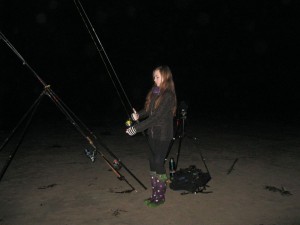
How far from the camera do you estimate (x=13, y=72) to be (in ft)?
43.5

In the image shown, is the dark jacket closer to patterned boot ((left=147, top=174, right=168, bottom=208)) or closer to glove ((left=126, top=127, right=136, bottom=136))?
glove ((left=126, top=127, right=136, bottom=136))

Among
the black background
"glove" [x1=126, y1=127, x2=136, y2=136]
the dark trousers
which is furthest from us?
the black background

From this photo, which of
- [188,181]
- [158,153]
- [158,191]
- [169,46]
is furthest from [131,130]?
[169,46]

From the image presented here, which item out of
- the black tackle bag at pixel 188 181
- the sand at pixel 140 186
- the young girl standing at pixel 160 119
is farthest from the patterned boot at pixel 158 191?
the black tackle bag at pixel 188 181

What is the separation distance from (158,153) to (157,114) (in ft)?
1.99

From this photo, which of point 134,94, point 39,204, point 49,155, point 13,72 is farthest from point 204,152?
point 134,94

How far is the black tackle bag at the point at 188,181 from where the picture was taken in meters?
5.59

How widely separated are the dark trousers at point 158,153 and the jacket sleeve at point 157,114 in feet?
0.99

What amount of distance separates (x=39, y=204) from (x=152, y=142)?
6.96 ft

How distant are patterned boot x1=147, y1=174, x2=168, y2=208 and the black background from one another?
2368 centimetres

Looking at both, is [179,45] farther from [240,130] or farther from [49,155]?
[49,155]

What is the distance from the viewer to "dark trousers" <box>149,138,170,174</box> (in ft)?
15.8

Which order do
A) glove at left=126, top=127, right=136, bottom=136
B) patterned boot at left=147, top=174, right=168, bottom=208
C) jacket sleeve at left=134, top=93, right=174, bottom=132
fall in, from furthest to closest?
patterned boot at left=147, top=174, right=168, bottom=208 → jacket sleeve at left=134, top=93, right=174, bottom=132 → glove at left=126, top=127, right=136, bottom=136

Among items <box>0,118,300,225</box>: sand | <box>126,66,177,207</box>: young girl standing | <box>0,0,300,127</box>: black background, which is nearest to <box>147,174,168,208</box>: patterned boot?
<box>126,66,177,207</box>: young girl standing
